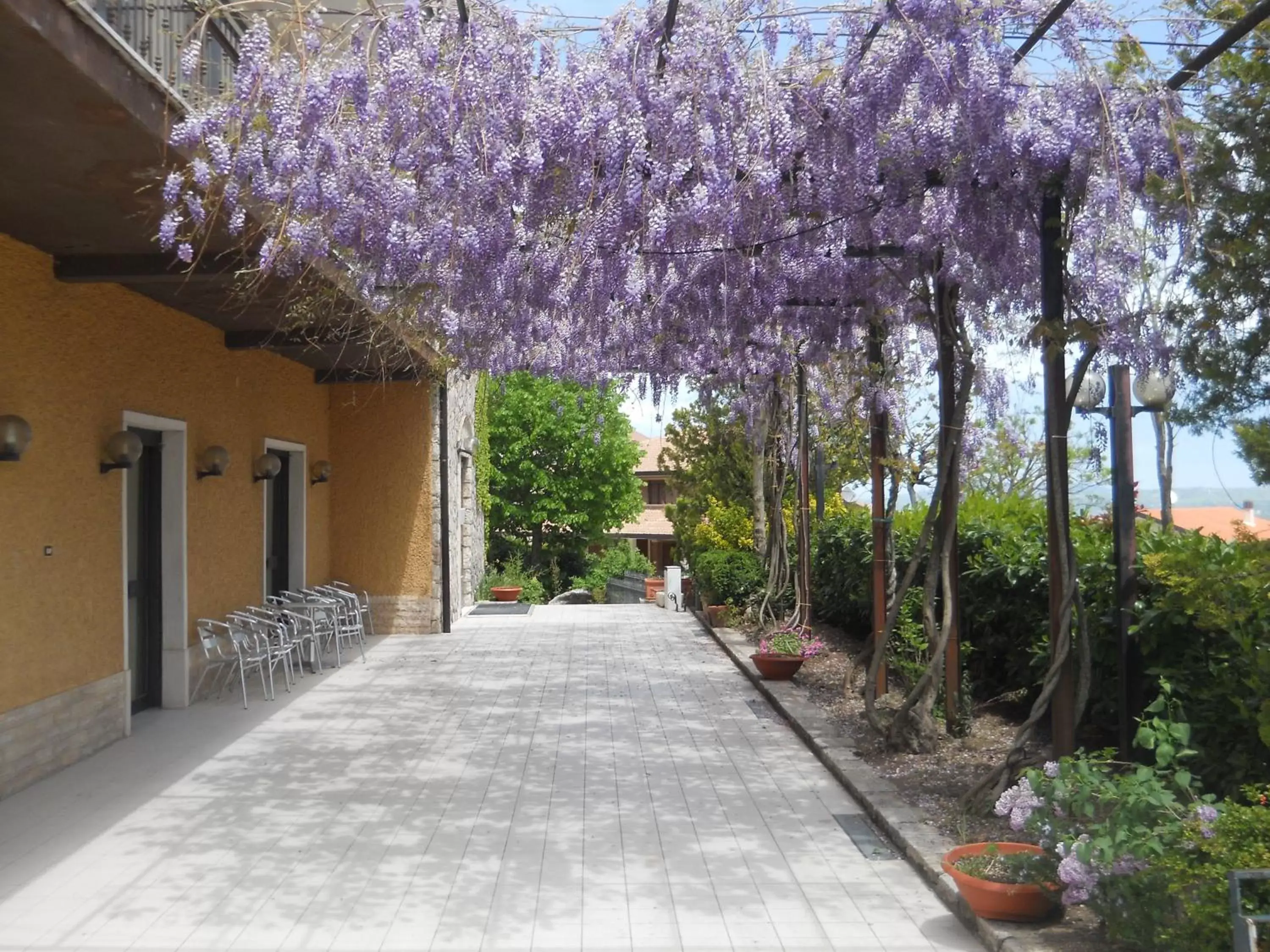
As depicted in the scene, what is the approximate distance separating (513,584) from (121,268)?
12124mm

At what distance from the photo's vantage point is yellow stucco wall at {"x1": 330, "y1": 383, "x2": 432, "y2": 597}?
12.2 m

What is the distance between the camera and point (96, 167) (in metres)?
4.64

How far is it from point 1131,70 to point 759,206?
5.46 feet

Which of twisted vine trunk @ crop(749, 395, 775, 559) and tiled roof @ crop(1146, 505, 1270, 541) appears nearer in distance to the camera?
tiled roof @ crop(1146, 505, 1270, 541)

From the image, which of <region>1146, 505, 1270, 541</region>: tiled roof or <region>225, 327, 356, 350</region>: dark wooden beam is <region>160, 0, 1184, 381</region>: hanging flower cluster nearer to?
<region>1146, 505, 1270, 541</region>: tiled roof

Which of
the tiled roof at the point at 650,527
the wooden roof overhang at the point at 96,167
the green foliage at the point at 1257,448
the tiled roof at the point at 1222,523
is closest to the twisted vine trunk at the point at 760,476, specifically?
the tiled roof at the point at 1222,523

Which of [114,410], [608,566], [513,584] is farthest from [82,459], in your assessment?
[608,566]

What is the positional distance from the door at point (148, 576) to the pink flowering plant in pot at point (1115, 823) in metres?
6.18

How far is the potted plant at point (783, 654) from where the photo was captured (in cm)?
877

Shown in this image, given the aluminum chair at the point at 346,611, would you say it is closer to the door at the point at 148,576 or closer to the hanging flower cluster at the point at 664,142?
the door at the point at 148,576

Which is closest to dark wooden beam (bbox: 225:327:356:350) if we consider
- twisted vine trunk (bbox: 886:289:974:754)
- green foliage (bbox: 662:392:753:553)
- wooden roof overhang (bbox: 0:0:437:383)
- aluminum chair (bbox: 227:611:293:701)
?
wooden roof overhang (bbox: 0:0:437:383)

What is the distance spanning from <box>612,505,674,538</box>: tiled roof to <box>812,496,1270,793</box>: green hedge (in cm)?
2822

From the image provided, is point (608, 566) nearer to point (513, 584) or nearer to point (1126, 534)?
point (513, 584)

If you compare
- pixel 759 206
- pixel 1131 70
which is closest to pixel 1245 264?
pixel 1131 70
